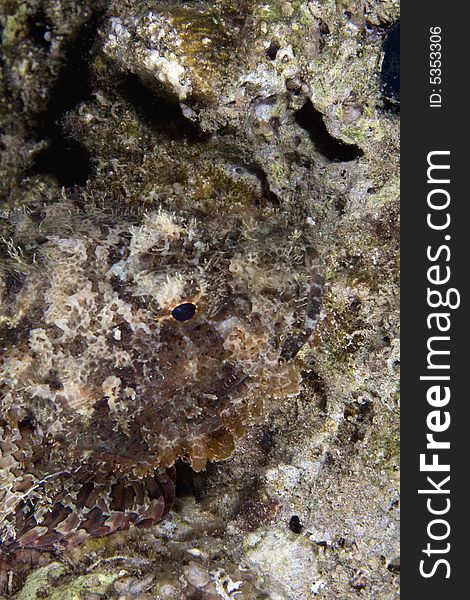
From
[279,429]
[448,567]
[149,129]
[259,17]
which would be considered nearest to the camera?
[448,567]

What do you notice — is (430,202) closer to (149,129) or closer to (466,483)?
(466,483)

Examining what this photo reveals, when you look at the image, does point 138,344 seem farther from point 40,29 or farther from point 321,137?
point 40,29

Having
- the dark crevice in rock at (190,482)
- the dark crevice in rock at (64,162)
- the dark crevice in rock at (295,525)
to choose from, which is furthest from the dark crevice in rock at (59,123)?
the dark crevice in rock at (295,525)

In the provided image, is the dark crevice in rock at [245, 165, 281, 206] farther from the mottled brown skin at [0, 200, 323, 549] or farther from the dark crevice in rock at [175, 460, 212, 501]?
the dark crevice in rock at [175, 460, 212, 501]

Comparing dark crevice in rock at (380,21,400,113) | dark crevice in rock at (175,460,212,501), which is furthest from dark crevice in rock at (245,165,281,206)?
dark crevice in rock at (175,460,212,501)

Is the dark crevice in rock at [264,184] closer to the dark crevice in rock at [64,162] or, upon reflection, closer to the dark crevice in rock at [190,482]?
the dark crevice in rock at [64,162]

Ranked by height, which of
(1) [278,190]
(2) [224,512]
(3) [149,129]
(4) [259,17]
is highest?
(4) [259,17]

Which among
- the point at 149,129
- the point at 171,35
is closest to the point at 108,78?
the point at 149,129
